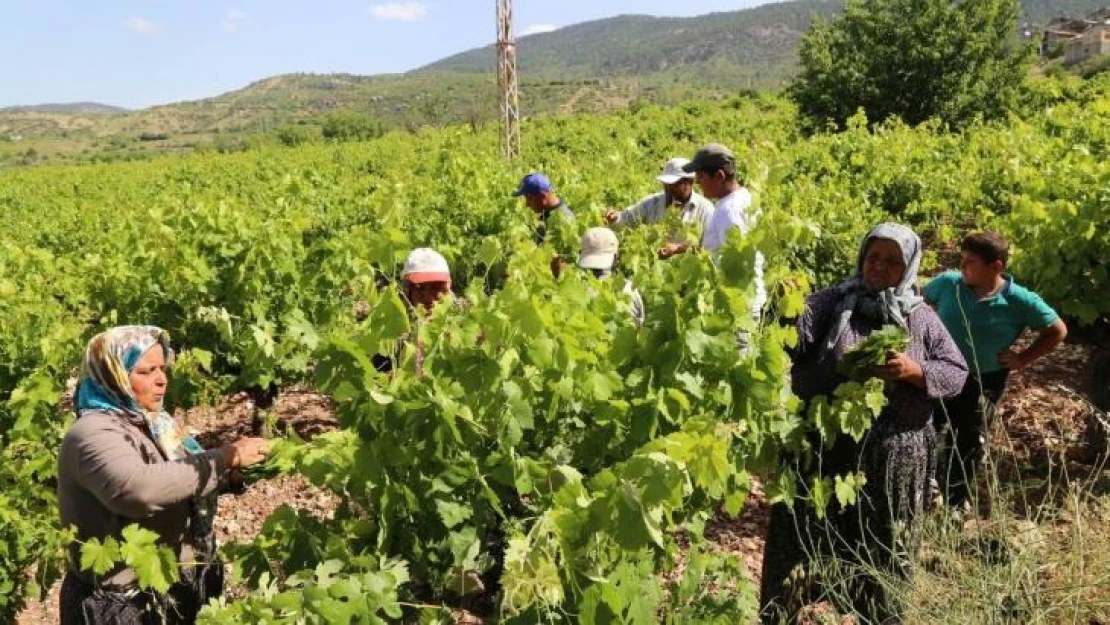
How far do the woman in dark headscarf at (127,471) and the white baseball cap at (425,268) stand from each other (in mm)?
748

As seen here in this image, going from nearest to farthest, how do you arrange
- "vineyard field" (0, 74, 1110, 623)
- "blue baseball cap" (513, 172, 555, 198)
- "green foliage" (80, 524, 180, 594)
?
"vineyard field" (0, 74, 1110, 623) → "green foliage" (80, 524, 180, 594) → "blue baseball cap" (513, 172, 555, 198)

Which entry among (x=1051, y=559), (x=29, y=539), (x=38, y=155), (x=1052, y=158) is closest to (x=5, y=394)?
(x=29, y=539)

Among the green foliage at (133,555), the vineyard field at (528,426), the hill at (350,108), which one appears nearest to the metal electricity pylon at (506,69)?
the vineyard field at (528,426)

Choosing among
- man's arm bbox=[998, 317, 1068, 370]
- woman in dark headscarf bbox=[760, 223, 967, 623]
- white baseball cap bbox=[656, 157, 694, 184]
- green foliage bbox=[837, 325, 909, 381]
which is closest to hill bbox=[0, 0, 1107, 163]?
white baseball cap bbox=[656, 157, 694, 184]

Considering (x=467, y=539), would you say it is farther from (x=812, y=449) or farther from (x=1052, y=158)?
(x=1052, y=158)

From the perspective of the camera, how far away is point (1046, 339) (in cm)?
349

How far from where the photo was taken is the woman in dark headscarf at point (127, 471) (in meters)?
2.12

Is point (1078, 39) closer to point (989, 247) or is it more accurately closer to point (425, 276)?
point (989, 247)

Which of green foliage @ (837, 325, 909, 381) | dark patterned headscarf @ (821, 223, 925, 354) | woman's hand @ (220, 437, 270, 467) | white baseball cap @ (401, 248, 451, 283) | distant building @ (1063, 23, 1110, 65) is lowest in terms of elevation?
woman's hand @ (220, 437, 270, 467)

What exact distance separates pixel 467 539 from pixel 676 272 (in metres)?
0.89

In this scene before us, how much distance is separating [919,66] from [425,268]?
2656cm

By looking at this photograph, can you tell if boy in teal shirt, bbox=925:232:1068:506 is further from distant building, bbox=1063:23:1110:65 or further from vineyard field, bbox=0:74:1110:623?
distant building, bbox=1063:23:1110:65

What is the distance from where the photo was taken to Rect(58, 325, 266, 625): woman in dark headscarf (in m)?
2.12

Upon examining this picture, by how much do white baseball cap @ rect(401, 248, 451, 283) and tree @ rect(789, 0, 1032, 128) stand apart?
24.1 meters
